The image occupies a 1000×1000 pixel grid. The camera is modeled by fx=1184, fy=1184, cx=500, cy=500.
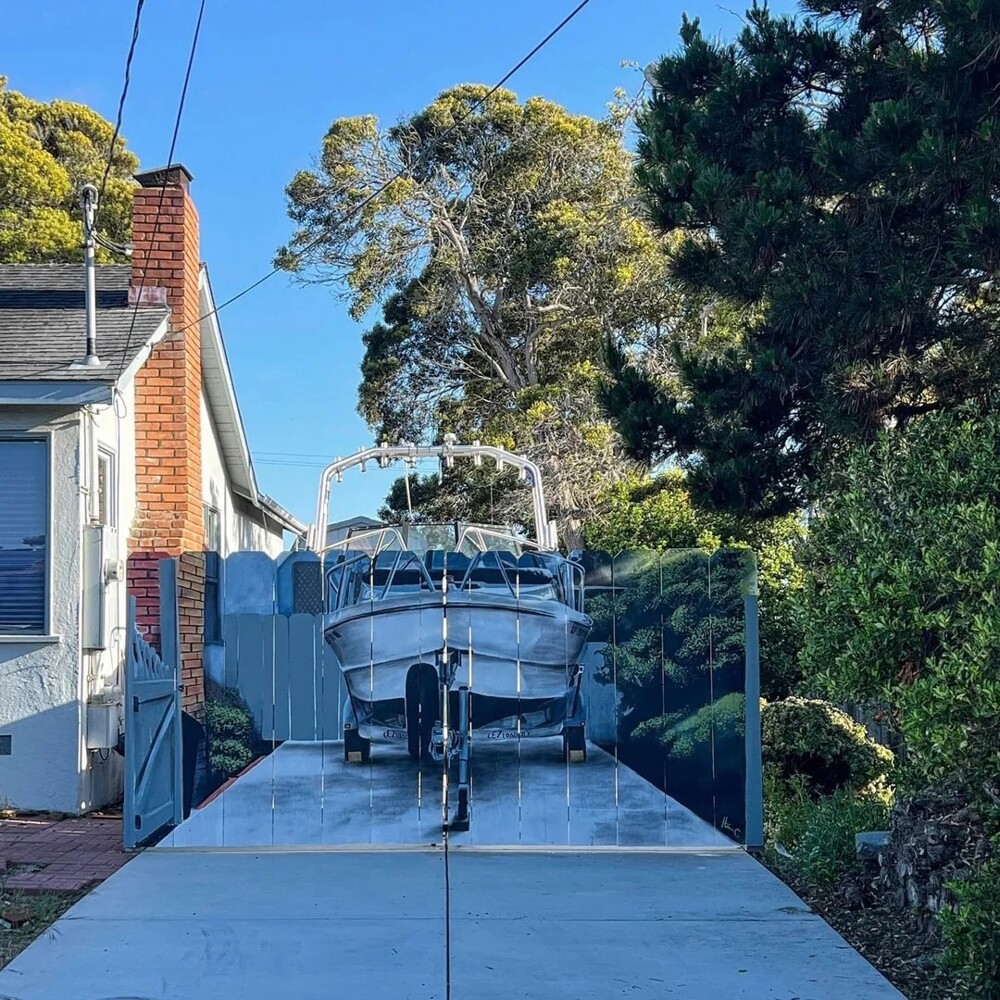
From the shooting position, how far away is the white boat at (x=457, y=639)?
26.8 feet

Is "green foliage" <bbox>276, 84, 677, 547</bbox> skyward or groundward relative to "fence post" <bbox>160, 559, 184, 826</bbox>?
skyward

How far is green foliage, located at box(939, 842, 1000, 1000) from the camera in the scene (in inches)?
185

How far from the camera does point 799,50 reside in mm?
8000

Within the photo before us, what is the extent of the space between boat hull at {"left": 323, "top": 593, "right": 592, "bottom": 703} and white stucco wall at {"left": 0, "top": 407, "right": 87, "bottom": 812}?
2.60m

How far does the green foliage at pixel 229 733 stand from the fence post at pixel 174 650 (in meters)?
0.21

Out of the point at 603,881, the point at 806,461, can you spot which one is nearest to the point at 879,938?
the point at 603,881

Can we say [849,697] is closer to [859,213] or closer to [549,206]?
[859,213]

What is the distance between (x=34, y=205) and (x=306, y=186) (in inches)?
310

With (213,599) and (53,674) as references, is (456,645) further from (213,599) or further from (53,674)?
(53,674)

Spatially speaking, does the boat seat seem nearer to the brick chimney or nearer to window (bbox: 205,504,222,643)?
window (bbox: 205,504,222,643)

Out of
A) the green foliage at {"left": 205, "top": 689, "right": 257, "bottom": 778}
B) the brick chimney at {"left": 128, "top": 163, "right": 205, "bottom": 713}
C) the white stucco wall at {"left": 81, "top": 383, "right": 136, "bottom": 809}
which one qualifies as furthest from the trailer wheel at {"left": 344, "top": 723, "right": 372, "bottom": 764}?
the brick chimney at {"left": 128, "top": 163, "right": 205, "bottom": 713}

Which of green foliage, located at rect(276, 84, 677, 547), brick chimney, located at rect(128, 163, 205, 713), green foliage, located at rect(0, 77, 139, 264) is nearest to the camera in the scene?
brick chimney, located at rect(128, 163, 205, 713)

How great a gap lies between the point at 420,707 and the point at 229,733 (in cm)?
134

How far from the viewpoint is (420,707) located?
27.0 feet
